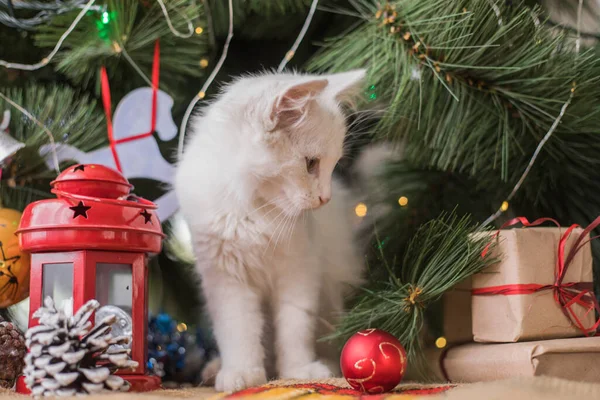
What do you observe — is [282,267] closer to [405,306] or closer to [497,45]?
[405,306]

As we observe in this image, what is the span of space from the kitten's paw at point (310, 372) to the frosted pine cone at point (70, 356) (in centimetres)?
30

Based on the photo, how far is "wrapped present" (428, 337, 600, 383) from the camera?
841mm

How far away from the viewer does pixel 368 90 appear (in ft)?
3.45

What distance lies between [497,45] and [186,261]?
0.69 m

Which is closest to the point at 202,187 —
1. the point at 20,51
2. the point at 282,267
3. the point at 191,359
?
the point at 282,267

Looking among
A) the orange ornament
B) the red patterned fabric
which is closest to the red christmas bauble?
the red patterned fabric

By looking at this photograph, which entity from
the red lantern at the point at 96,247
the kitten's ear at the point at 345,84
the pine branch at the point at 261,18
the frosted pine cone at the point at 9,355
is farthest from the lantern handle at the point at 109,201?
the pine branch at the point at 261,18

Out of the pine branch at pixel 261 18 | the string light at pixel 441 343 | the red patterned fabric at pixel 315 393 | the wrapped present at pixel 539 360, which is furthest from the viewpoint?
the pine branch at pixel 261 18

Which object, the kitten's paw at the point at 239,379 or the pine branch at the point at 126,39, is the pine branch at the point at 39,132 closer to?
the pine branch at the point at 126,39

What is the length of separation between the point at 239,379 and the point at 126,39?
23.8 inches

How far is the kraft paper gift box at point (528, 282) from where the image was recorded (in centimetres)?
90

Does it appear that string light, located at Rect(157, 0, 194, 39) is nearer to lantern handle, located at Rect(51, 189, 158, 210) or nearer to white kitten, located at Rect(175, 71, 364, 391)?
white kitten, located at Rect(175, 71, 364, 391)

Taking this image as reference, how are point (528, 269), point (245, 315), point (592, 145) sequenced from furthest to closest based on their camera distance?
point (592, 145)
point (245, 315)
point (528, 269)

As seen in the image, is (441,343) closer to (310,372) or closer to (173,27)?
(310,372)
